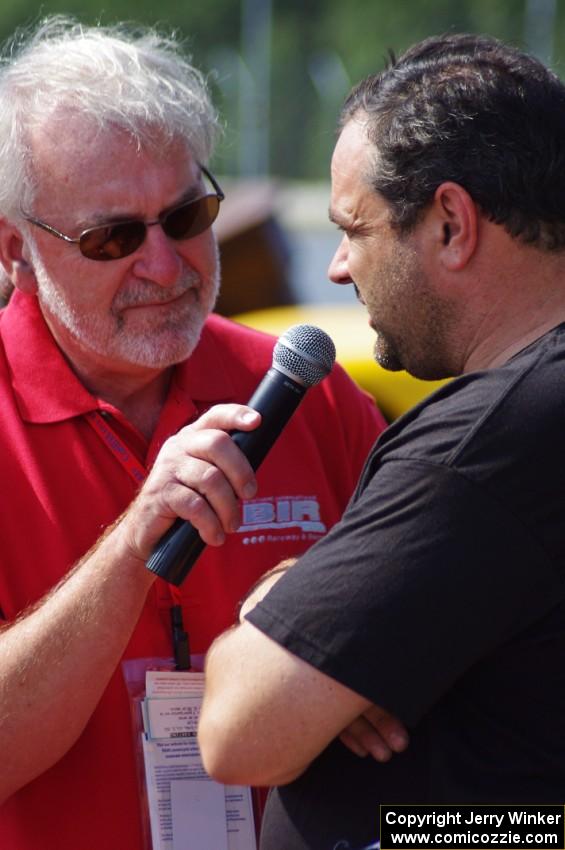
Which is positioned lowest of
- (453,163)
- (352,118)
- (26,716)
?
(26,716)

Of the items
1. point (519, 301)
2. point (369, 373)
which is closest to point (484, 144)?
point (519, 301)

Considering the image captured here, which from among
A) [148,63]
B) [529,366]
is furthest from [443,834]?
[148,63]

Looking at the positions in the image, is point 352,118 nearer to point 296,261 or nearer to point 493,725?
point 493,725

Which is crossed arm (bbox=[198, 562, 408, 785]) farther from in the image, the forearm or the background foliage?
the background foliage

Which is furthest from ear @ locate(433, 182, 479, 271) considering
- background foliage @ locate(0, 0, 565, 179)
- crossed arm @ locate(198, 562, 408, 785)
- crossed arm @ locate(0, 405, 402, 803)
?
background foliage @ locate(0, 0, 565, 179)

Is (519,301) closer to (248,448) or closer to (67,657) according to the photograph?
(248,448)

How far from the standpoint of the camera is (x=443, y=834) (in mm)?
2062

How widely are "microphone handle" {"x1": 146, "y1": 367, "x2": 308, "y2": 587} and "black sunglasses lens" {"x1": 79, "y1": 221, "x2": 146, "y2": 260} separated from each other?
2.75 feet

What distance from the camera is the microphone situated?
231 centimetres

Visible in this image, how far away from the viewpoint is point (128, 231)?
3.04 metres

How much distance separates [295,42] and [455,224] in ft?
126

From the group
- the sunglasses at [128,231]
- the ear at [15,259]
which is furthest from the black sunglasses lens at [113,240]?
the ear at [15,259]

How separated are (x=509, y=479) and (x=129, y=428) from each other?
1312 millimetres

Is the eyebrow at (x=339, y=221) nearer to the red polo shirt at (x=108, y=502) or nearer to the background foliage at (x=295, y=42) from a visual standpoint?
the red polo shirt at (x=108, y=502)
